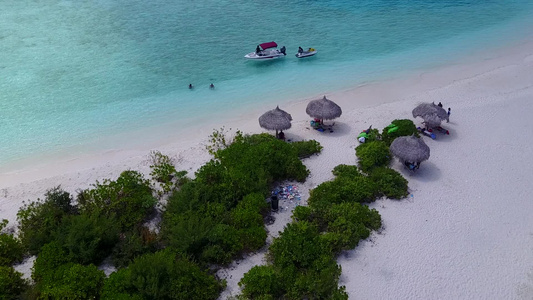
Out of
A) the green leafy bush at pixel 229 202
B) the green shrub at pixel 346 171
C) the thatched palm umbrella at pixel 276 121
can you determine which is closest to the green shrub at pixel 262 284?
the green leafy bush at pixel 229 202

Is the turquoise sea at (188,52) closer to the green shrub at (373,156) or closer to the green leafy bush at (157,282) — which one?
the green shrub at (373,156)

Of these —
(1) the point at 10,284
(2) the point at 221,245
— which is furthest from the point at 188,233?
(1) the point at 10,284

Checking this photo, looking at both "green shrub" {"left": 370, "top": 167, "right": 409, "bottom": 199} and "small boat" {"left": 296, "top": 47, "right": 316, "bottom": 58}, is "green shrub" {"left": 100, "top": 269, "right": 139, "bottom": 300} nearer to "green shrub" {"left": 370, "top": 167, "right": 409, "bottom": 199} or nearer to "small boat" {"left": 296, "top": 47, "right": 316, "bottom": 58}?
"green shrub" {"left": 370, "top": 167, "right": 409, "bottom": 199}

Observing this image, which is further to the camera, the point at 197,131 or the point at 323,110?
the point at 197,131

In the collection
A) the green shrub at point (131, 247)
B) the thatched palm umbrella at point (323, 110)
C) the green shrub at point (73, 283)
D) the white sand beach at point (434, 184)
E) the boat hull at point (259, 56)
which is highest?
the boat hull at point (259, 56)

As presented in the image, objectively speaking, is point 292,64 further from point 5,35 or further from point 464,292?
point 5,35

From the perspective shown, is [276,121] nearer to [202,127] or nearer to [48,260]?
[202,127]

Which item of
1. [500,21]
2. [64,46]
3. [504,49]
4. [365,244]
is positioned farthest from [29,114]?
[500,21]
